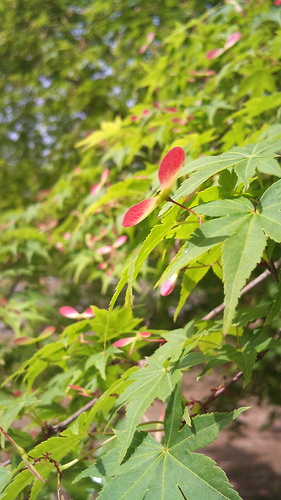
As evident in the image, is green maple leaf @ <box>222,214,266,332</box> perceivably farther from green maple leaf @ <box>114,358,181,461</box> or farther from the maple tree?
green maple leaf @ <box>114,358,181,461</box>

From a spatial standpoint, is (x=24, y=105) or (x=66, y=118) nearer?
(x=66, y=118)

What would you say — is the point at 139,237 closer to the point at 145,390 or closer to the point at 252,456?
the point at 145,390

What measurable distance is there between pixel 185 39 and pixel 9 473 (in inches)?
76.0

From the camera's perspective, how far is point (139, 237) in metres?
1.10

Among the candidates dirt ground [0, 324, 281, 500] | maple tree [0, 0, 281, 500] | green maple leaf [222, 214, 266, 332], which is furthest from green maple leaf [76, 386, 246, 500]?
dirt ground [0, 324, 281, 500]

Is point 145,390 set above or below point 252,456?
above

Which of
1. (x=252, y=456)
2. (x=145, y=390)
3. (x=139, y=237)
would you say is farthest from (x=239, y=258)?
(x=252, y=456)

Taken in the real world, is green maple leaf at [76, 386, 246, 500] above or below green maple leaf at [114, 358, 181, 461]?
below

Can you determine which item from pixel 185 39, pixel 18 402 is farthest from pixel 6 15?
pixel 18 402

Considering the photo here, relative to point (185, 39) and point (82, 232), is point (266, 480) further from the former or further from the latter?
point (185, 39)

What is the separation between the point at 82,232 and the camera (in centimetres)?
216

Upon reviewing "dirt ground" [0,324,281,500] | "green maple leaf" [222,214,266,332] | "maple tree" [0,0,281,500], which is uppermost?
"green maple leaf" [222,214,266,332]

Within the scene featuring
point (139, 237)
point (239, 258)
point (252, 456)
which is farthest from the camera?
point (252, 456)

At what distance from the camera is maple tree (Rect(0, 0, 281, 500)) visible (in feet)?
2.24
